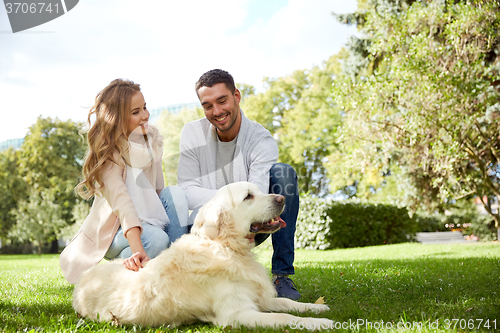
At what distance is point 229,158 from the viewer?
402 cm

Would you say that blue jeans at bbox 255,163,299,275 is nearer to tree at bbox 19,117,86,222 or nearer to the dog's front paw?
the dog's front paw

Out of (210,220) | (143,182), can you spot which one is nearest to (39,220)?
(143,182)

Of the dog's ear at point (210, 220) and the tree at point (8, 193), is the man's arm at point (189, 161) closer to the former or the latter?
the dog's ear at point (210, 220)

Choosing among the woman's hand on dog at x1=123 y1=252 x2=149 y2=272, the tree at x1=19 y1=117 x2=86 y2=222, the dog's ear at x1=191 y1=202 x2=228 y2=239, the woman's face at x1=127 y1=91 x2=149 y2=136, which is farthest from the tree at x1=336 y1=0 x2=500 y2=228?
the tree at x1=19 y1=117 x2=86 y2=222

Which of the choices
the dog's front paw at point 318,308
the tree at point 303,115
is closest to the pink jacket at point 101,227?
the dog's front paw at point 318,308

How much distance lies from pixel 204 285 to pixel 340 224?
10441 mm

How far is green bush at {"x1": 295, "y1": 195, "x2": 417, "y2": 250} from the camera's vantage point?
40.4 ft

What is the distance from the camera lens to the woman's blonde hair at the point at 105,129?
326 centimetres

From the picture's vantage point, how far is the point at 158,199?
3652 mm

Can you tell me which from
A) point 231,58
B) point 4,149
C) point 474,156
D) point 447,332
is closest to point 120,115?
point 231,58

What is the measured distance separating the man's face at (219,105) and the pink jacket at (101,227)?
1044 millimetres

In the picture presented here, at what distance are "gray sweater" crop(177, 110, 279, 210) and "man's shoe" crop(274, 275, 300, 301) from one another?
1.00 metres

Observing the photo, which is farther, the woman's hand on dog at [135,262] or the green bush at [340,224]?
the green bush at [340,224]

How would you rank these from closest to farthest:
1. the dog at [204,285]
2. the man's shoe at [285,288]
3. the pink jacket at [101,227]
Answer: the dog at [204,285], the pink jacket at [101,227], the man's shoe at [285,288]
